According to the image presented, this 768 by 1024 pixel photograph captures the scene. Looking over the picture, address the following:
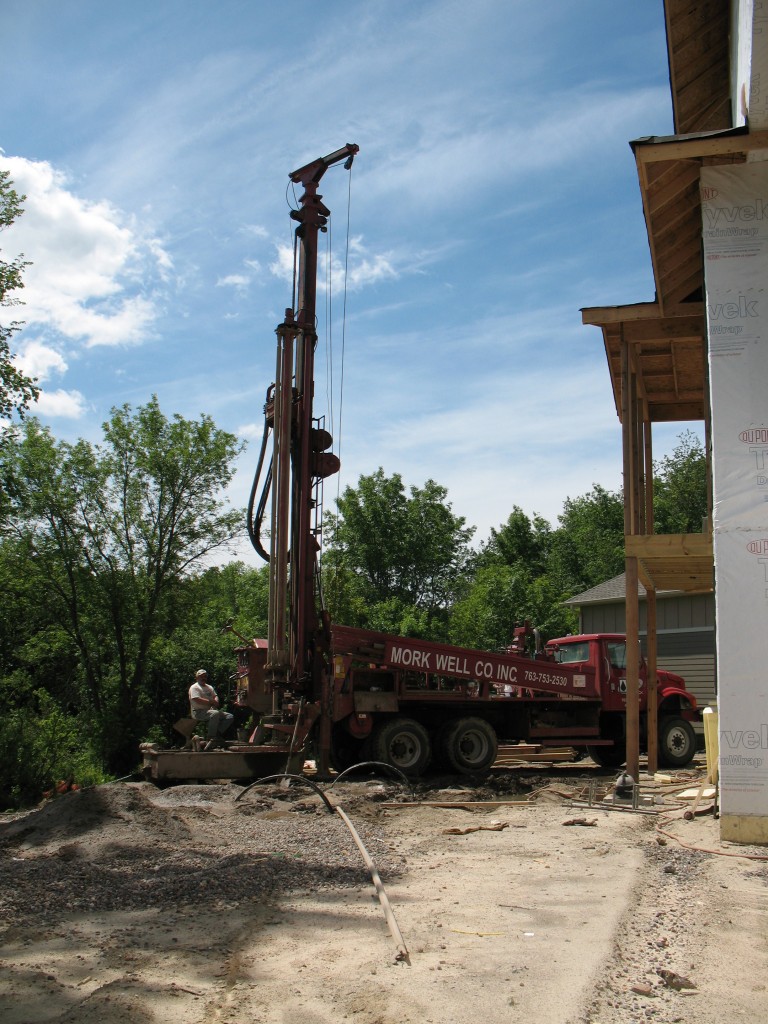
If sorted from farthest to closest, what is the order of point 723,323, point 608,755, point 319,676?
1. point 608,755
2. point 319,676
3. point 723,323

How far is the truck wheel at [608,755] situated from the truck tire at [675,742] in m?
0.99

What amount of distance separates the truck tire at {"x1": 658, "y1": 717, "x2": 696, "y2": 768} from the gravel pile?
26.0 feet

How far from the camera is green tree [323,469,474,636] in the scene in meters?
57.7

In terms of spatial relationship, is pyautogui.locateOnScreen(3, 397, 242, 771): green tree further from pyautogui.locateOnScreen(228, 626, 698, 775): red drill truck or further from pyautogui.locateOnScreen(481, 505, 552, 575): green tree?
pyautogui.locateOnScreen(481, 505, 552, 575): green tree

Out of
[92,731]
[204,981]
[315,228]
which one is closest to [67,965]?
[204,981]

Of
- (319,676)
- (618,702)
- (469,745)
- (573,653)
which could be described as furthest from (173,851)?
(573,653)

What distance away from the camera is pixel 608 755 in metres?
18.1

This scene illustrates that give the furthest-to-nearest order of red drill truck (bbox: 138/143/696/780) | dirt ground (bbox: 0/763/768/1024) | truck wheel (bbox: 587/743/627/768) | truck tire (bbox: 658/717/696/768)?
truck wheel (bbox: 587/743/627/768), truck tire (bbox: 658/717/696/768), red drill truck (bbox: 138/143/696/780), dirt ground (bbox: 0/763/768/1024)

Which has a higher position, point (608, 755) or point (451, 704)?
point (451, 704)

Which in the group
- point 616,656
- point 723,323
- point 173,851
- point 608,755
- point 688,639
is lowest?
point 608,755

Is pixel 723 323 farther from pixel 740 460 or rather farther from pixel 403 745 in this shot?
pixel 403 745

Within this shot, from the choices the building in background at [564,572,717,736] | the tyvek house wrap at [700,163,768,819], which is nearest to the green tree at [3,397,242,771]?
the building in background at [564,572,717,736]

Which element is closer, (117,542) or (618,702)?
(618,702)

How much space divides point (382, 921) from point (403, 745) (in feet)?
30.7
